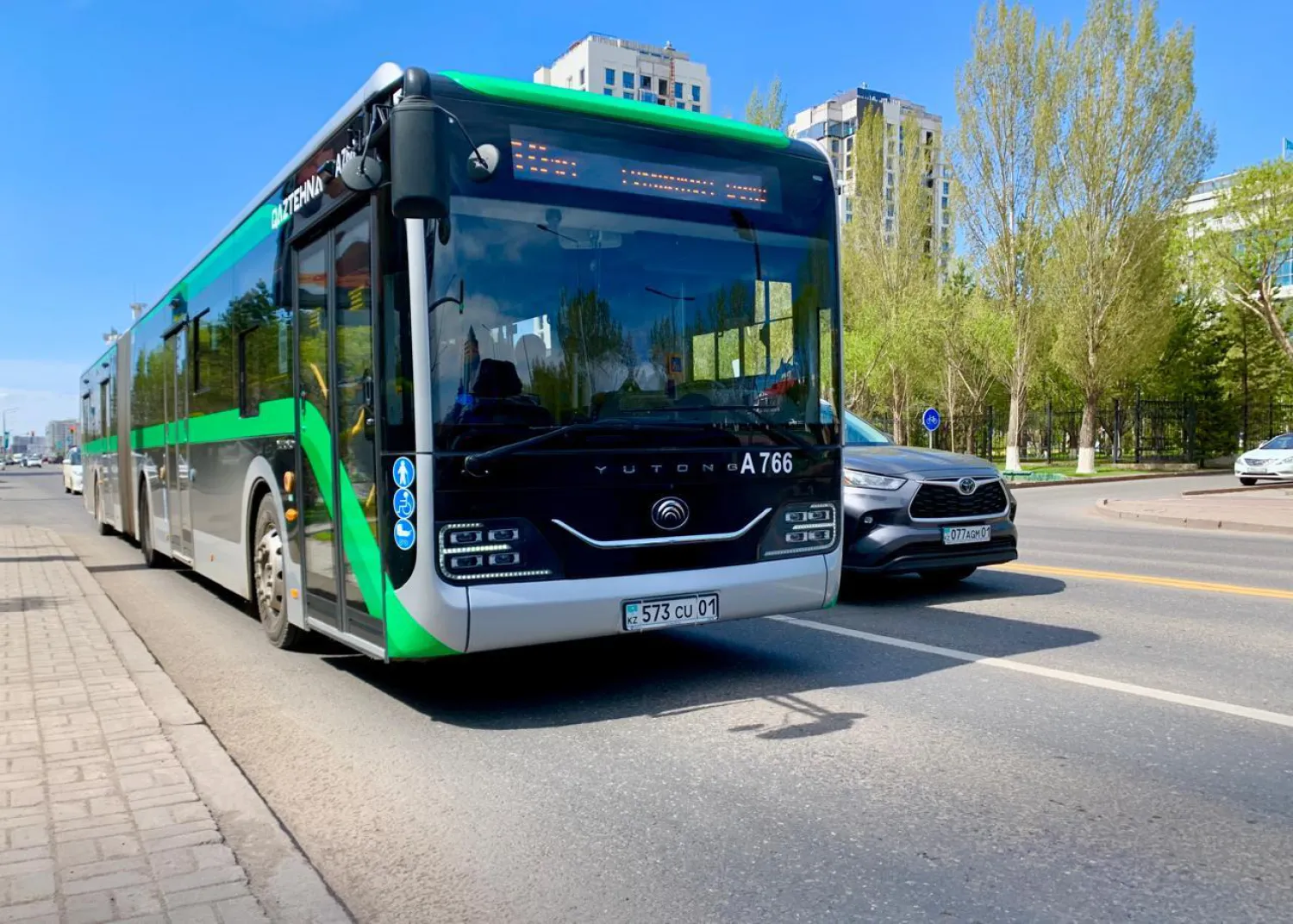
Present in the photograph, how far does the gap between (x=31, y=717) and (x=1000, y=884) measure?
14.8 ft

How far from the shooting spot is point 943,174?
1607 inches

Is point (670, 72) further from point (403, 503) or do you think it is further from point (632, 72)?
point (403, 503)

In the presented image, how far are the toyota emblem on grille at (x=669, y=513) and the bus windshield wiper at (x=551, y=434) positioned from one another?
0.37m

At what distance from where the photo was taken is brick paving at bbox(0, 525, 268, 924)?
312cm

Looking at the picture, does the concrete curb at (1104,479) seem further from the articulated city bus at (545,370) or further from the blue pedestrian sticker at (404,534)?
the blue pedestrian sticker at (404,534)

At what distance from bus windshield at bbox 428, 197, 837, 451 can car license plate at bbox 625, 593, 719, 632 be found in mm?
816

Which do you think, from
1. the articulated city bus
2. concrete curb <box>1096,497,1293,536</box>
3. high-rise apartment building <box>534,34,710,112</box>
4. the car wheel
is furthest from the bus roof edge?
high-rise apartment building <box>534,34,710,112</box>

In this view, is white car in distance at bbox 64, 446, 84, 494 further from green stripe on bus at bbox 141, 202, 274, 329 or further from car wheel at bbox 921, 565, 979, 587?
car wheel at bbox 921, 565, 979, 587

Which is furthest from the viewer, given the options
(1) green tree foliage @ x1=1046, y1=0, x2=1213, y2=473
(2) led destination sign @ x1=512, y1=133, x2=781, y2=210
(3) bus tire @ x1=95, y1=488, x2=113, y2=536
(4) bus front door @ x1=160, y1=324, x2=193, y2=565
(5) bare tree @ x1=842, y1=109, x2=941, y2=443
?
(5) bare tree @ x1=842, y1=109, x2=941, y2=443

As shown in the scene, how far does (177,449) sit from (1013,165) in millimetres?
34326

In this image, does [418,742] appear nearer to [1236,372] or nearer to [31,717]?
[31,717]

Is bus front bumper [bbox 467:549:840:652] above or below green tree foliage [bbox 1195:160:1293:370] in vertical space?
below

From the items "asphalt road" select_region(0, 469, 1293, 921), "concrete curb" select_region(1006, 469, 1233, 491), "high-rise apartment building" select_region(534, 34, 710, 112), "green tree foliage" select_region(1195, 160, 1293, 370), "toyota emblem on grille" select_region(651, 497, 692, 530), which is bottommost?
"asphalt road" select_region(0, 469, 1293, 921)

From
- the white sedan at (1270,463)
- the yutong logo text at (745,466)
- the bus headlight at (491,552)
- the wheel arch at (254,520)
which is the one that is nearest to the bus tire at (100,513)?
the wheel arch at (254,520)
